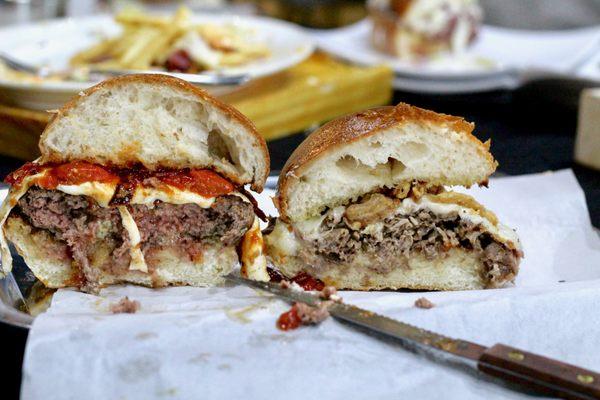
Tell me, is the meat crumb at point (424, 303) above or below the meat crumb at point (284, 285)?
above

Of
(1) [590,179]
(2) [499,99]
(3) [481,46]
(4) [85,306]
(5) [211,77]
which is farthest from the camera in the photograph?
(3) [481,46]

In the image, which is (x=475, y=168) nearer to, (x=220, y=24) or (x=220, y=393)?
(x=220, y=393)

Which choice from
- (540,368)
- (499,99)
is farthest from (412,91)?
(540,368)

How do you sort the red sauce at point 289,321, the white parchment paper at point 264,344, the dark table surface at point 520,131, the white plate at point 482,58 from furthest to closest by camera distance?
the white plate at point 482,58, the dark table surface at point 520,131, the red sauce at point 289,321, the white parchment paper at point 264,344

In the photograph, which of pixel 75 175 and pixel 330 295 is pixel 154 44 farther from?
pixel 330 295

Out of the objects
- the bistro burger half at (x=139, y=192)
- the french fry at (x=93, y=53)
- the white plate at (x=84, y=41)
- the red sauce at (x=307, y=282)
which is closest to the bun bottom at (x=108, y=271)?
the bistro burger half at (x=139, y=192)

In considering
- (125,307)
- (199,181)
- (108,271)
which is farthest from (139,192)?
(125,307)

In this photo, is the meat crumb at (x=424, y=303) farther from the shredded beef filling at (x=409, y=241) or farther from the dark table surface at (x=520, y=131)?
the dark table surface at (x=520, y=131)
